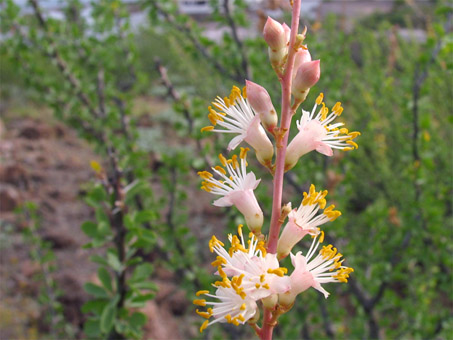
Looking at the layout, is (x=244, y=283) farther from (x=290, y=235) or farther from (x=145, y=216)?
(x=145, y=216)

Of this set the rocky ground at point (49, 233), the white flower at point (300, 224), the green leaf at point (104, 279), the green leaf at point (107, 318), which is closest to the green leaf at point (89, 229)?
the green leaf at point (104, 279)

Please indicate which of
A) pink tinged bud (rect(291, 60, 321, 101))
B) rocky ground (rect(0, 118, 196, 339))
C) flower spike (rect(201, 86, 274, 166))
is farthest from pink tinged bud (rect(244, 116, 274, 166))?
rocky ground (rect(0, 118, 196, 339))

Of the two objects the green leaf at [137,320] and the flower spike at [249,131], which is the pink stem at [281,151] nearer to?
the flower spike at [249,131]

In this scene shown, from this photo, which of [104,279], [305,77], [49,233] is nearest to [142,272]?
[104,279]

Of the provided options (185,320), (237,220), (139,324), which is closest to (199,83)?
(185,320)

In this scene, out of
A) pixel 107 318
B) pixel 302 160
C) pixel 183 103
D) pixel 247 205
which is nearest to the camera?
pixel 247 205

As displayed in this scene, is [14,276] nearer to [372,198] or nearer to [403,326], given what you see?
[403,326]
